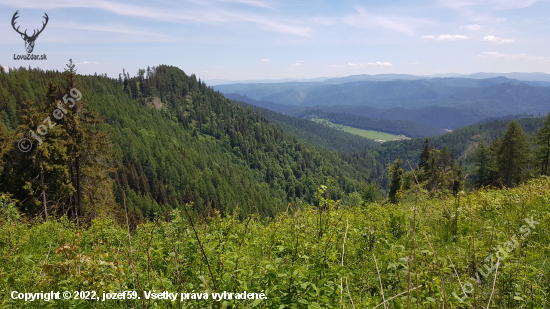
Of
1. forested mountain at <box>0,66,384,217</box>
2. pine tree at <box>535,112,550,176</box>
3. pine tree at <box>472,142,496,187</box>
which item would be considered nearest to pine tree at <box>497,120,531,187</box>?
pine tree at <box>535,112,550,176</box>

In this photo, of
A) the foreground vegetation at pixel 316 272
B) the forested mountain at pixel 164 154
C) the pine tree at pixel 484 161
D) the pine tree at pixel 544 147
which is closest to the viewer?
the foreground vegetation at pixel 316 272

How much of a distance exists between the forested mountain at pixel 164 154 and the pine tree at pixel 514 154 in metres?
30.7

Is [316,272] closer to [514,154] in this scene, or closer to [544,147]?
[514,154]

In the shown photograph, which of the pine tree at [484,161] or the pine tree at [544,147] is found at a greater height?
the pine tree at [544,147]

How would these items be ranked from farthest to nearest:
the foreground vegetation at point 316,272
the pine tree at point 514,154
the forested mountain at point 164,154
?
the pine tree at point 514,154 → the forested mountain at point 164,154 → the foreground vegetation at point 316,272

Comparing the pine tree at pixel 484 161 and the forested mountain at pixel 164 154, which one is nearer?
the forested mountain at pixel 164 154

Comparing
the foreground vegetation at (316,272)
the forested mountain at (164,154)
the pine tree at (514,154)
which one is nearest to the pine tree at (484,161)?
the pine tree at (514,154)

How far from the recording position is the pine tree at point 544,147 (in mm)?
33281

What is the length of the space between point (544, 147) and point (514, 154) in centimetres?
299

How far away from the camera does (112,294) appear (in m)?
3.14

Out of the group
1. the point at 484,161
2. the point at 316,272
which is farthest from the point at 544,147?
the point at 316,272

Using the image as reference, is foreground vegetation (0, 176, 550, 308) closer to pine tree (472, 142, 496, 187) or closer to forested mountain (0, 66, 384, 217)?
forested mountain (0, 66, 384, 217)

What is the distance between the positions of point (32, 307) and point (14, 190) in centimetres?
2174

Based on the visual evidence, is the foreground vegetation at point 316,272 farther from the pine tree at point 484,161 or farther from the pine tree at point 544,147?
the pine tree at point 484,161
